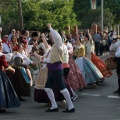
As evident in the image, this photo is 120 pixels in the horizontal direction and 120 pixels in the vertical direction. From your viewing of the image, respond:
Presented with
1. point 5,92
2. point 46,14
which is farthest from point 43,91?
point 46,14

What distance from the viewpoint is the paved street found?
11.1 meters

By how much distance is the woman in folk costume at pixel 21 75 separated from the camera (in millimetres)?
13648

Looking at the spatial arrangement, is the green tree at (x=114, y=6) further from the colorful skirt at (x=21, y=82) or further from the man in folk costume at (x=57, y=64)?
the man in folk costume at (x=57, y=64)

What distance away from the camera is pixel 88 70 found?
54.2 feet

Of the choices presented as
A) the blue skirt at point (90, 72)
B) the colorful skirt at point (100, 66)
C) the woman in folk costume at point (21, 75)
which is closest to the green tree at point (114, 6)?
the colorful skirt at point (100, 66)

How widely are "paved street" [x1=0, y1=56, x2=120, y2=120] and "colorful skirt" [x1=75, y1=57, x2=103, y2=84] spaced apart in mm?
996

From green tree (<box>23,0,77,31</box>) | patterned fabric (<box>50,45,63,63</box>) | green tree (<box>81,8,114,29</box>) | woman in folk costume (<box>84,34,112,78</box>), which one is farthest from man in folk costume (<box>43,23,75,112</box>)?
green tree (<box>81,8,114,29</box>)

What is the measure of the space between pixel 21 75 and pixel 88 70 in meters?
3.34

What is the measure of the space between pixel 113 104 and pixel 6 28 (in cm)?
2538

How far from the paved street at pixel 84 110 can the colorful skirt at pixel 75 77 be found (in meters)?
0.33

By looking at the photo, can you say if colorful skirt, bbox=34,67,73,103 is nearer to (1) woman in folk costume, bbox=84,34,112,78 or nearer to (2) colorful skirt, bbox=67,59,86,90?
(2) colorful skirt, bbox=67,59,86,90

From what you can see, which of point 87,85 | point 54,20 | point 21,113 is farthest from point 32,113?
point 54,20

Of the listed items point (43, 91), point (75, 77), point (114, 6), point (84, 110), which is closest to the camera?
point (84, 110)

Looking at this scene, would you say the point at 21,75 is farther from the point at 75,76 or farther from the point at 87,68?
the point at 87,68
